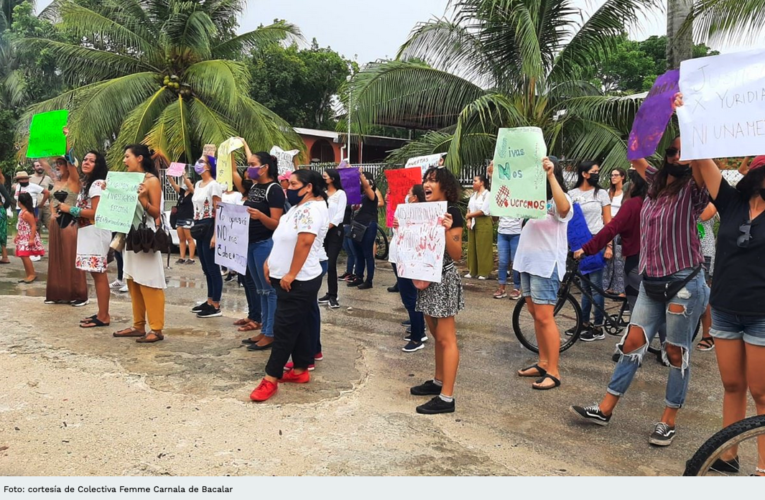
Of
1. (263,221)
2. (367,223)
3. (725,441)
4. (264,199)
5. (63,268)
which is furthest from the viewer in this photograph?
(367,223)

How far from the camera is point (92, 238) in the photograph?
20.9 ft

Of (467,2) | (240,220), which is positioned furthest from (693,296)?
(467,2)

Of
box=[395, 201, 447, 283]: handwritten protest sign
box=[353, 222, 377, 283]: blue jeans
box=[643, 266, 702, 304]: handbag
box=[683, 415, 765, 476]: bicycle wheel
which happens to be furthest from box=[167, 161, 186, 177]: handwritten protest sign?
box=[683, 415, 765, 476]: bicycle wheel

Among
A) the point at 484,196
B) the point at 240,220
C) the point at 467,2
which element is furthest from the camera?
the point at 467,2

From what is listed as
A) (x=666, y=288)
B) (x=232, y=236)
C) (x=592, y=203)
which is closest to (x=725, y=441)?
(x=666, y=288)

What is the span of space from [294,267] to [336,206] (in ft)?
9.83

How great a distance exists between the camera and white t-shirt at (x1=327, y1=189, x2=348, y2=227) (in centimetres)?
718

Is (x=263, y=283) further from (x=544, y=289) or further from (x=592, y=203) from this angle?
(x=592, y=203)

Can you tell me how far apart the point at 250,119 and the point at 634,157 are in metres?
14.3

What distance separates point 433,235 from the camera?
4.16 m

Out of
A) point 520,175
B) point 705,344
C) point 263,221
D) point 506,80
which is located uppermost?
point 506,80

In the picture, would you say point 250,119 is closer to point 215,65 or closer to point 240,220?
point 215,65

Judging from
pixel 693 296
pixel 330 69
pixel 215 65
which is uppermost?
pixel 330 69

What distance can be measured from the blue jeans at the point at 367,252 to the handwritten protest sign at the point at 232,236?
3.24 metres
